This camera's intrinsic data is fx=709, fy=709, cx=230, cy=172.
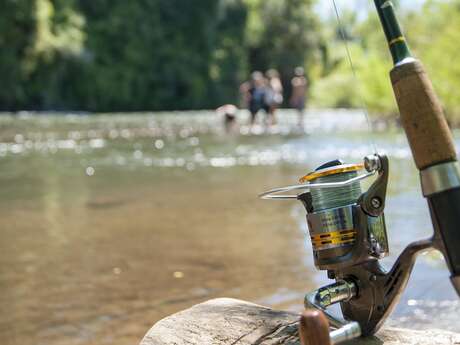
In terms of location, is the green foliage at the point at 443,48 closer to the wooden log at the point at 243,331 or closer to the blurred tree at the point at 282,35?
the wooden log at the point at 243,331

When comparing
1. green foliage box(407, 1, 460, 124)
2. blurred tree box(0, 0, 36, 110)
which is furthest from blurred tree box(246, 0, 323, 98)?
green foliage box(407, 1, 460, 124)

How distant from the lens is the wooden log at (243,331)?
2.38m

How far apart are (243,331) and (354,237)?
55cm

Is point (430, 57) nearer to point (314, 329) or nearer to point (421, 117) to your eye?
point (421, 117)

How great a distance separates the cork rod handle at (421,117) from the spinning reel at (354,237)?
Result: 10.9 inches

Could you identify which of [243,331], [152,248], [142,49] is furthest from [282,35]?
[243,331]

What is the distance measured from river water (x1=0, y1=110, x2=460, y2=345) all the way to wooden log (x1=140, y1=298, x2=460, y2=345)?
3.67 feet

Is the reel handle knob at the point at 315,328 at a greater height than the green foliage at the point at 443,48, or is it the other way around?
the green foliage at the point at 443,48

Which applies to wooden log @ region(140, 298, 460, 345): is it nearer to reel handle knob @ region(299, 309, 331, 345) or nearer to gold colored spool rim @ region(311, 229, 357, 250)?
gold colored spool rim @ region(311, 229, 357, 250)

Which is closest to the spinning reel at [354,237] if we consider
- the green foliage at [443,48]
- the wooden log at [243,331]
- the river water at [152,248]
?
the wooden log at [243,331]

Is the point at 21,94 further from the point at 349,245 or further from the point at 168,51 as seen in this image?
the point at 349,245

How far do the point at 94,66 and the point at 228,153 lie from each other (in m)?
38.1

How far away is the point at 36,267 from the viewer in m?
5.01

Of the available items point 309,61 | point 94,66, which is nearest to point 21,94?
point 94,66
